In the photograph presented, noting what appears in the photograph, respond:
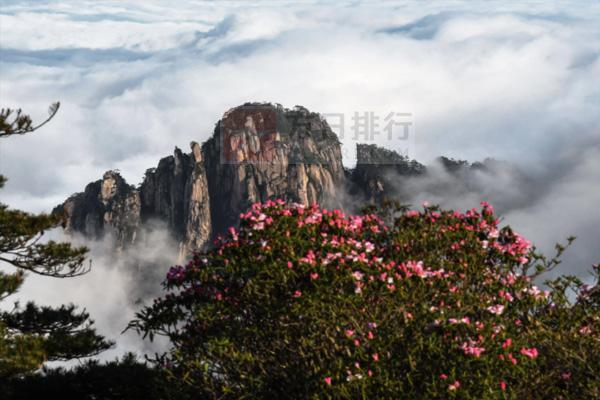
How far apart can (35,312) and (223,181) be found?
503 ft

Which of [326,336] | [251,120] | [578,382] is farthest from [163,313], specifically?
[251,120]

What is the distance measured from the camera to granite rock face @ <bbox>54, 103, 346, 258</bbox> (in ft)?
532

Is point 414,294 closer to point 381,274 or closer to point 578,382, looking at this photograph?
point 381,274

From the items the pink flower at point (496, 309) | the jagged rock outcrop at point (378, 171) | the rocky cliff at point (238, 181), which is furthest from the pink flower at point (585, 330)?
the jagged rock outcrop at point (378, 171)

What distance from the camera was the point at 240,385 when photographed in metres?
11.1

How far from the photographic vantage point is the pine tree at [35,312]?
47.3ft

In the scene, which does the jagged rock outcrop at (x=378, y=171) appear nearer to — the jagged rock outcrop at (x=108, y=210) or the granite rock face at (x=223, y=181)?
the granite rock face at (x=223, y=181)

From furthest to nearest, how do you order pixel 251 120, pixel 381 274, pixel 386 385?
1. pixel 251 120
2. pixel 381 274
3. pixel 386 385

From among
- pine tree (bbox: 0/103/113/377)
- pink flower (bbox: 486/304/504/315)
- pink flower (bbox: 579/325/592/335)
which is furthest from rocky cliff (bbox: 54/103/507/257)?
pink flower (bbox: 486/304/504/315)

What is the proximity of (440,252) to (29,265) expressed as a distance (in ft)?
30.0

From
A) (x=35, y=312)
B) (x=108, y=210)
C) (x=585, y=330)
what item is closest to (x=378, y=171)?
(x=108, y=210)

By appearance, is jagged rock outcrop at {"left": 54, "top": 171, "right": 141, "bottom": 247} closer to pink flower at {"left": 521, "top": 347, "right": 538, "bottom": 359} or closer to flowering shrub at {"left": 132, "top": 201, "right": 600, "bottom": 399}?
flowering shrub at {"left": 132, "top": 201, "right": 600, "bottom": 399}

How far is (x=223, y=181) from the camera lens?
171 metres

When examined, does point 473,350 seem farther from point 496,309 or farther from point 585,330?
point 585,330
